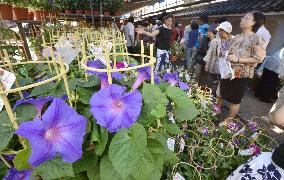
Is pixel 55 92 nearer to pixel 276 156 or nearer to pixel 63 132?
pixel 63 132

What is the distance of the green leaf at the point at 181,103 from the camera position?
90 centimetres

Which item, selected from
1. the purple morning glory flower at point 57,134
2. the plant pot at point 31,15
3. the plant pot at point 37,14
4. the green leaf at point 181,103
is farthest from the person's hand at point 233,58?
the plant pot at point 37,14

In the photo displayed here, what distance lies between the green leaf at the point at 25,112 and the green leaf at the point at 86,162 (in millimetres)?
225

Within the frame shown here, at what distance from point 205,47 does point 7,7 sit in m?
4.06

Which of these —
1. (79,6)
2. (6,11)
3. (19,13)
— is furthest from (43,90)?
(79,6)

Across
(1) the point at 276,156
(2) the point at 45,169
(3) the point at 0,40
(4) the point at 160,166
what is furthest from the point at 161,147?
(3) the point at 0,40

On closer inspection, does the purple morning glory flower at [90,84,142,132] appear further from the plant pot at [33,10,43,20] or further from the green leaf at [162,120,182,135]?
the plant pot at [33,10,43,20]

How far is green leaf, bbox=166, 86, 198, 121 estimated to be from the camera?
2.96 feet

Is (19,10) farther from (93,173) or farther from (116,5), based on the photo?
(93,173)

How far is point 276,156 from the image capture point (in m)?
1.47

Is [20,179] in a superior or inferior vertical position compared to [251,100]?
superior

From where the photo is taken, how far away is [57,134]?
0.67m

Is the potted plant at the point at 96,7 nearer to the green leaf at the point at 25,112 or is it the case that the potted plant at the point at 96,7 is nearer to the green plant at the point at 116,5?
the green plant at the point at 116,5

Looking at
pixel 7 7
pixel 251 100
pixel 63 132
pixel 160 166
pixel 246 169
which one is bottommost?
pixel 251 100
